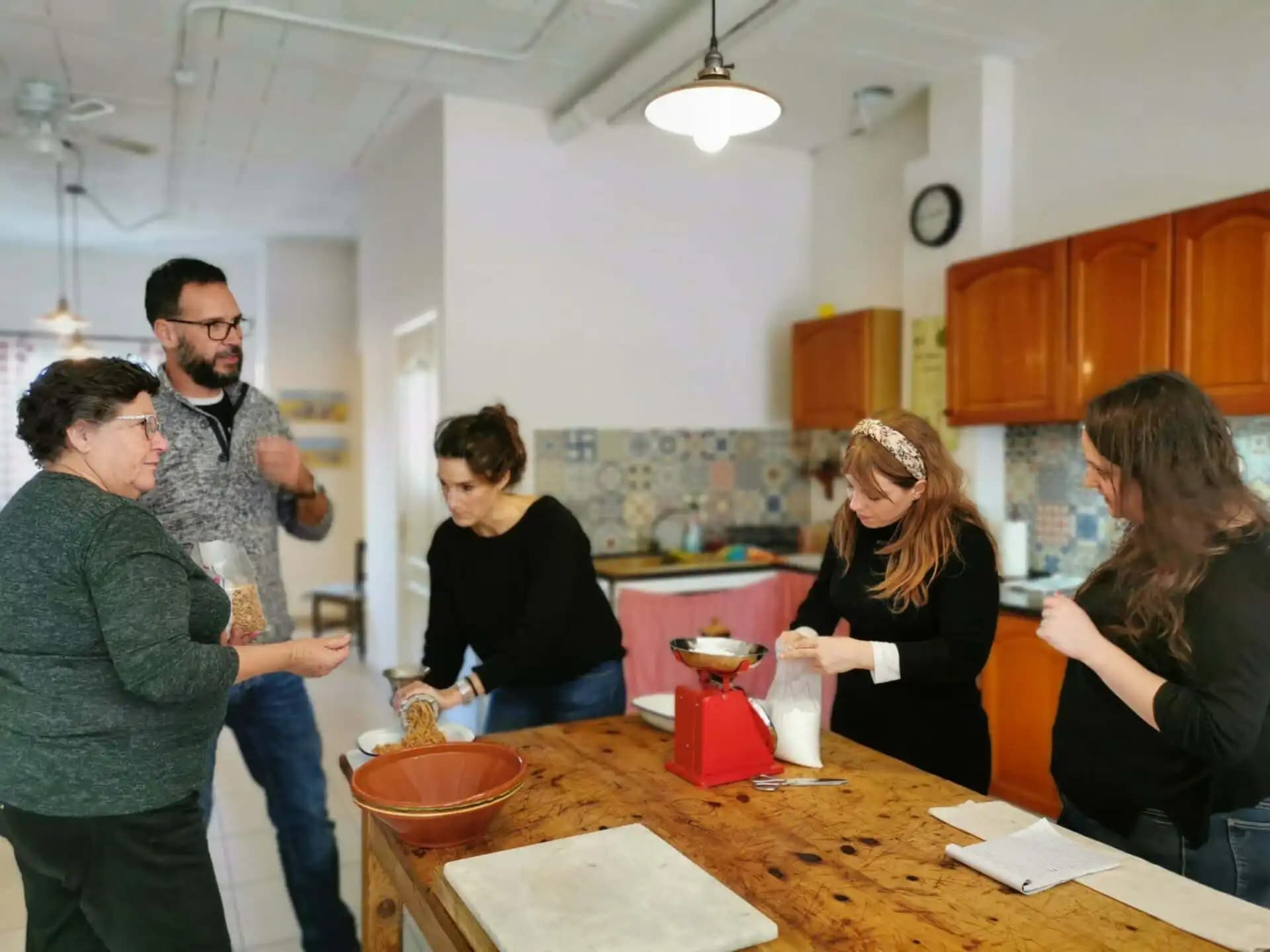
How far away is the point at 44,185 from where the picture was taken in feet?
18.1

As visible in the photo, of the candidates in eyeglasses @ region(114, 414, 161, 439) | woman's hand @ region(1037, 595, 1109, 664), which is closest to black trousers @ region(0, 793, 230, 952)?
eyeglasses @ region(114, 414, 161, 439)

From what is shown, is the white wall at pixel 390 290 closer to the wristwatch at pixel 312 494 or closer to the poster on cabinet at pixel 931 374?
the wristwatch at pixel 312 494

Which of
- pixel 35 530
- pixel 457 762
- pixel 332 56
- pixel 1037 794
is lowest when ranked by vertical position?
pixel 1037 794

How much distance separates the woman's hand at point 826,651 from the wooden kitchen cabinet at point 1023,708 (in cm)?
145

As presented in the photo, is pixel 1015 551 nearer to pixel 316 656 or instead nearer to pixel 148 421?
pixel 316 656

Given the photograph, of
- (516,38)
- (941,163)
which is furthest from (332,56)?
(941,163)

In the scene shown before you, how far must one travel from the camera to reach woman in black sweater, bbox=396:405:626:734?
86.3 inches

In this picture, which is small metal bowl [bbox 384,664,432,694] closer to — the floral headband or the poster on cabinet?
the floral headband

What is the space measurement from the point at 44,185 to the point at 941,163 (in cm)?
487

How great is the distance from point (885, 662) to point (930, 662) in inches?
3.8

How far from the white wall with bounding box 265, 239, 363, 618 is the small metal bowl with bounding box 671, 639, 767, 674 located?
5489 mm

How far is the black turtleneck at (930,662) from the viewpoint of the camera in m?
1.89

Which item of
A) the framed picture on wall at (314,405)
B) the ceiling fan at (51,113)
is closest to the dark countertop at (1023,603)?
the ceiling fan at (51,113)

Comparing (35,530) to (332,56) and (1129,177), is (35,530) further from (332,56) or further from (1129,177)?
(1129,177)
